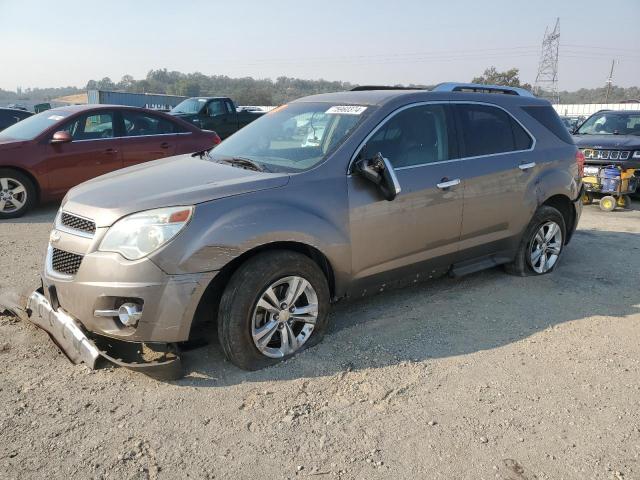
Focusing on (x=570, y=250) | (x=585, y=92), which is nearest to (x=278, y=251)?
(x=570, y=250)

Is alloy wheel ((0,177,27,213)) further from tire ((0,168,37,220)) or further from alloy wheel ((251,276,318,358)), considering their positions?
alloy wheel ((251,276,318,358))

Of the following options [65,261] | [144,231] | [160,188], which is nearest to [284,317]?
[144,231]

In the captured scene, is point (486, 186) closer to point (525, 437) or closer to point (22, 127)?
point (525, 437)

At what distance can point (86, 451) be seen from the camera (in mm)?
2639

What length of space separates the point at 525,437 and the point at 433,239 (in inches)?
71.0

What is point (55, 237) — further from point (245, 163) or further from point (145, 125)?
point (145, 125)

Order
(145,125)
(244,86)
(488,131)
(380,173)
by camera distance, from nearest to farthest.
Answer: (380,173) < (488,131) < (145,125) < (244,86)

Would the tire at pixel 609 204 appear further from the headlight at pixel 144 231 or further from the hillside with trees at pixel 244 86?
the hillside with trees at pixel 244 86

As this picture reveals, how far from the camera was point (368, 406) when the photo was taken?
3053mm

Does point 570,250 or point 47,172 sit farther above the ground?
point 47,172

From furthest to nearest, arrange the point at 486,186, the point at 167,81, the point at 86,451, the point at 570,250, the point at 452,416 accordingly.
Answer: the point at 167,81 < the point at 570,250 < the point at 486,186 < the point at 452,416 < the point at 86,451

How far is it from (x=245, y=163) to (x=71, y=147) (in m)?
5.17

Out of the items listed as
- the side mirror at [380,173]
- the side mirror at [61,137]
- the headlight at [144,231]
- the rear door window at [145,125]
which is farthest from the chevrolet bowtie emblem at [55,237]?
the rear door window at [145,125]

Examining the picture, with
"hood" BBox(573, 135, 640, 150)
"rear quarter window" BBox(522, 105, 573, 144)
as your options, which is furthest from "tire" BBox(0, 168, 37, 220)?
"hood" BBox(573, 135, 640, 150)
